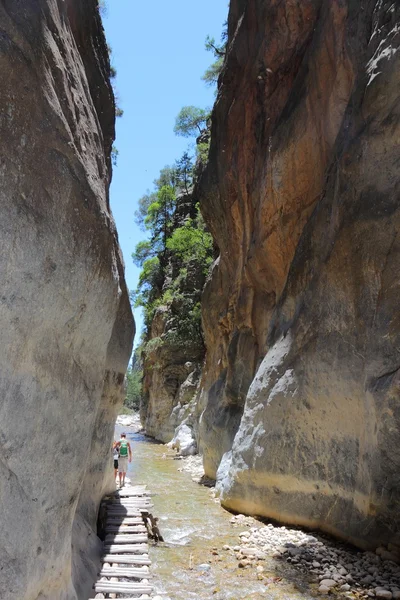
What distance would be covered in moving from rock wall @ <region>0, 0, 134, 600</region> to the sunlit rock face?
4332 millimetres

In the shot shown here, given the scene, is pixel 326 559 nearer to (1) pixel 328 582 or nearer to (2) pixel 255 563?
(1) pixel 328 582

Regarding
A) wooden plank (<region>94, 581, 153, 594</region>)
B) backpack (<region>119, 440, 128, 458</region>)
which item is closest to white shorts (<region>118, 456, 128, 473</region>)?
backpack (<region>119, 440, 128, 458</region>)

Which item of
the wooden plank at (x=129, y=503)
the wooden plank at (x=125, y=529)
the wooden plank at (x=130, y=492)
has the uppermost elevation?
the wooden plank at (x=130, y=492)

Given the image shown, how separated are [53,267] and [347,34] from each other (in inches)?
361

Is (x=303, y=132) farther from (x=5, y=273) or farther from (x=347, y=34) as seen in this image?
(x=5, y=273)

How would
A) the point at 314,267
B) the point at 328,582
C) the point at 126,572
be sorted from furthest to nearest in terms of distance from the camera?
1. the point at 314,267
2. the point at 328,582
3. the point at 126,572

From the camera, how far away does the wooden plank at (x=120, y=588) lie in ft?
17.7

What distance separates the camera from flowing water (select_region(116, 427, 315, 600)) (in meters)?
6.40

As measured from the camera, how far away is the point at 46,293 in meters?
3.89

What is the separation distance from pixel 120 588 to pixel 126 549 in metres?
1.35

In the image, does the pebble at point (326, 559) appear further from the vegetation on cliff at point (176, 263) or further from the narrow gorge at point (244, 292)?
the vegetation on cliff at point (176, 263)

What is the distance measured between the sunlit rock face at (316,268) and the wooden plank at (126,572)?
3.52m

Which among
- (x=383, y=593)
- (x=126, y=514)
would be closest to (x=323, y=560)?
(x=383, y=593)

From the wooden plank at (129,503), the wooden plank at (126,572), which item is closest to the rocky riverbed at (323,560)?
the wooden plank at (129,503)
